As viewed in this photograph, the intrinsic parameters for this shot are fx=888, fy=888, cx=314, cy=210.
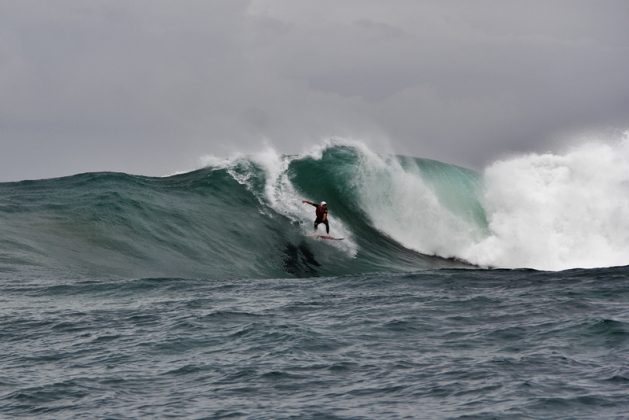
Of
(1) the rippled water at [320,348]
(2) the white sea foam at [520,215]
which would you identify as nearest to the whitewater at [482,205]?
(2) the white sea foam at [520,215]

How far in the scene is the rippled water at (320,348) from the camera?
38.4ft

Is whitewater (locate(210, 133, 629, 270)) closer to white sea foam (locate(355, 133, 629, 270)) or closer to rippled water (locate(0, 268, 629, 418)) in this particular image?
white sea foam (locate(355, 133, 629, 270))

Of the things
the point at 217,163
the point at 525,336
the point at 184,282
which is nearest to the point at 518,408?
the point at 525,336

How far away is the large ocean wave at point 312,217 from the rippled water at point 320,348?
650 centimetres

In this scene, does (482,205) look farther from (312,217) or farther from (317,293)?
(317,293)

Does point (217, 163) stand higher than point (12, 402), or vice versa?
point (217, 163)

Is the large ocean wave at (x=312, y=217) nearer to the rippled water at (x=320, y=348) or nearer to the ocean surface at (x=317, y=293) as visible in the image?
the ocean surface at (x=317, y=293)

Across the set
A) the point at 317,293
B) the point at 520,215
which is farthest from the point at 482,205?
the point at 317,293

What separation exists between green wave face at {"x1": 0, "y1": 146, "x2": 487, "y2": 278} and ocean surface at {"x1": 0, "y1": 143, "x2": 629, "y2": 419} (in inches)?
4.2

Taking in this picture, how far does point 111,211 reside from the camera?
97.0 ft

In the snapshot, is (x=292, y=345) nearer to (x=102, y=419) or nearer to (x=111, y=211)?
(x=102, y=419)

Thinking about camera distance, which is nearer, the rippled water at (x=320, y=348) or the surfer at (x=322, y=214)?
the rippled water at (x=320, y=348)

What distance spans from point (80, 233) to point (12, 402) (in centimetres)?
1580

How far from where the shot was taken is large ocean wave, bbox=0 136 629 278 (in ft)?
89.2
